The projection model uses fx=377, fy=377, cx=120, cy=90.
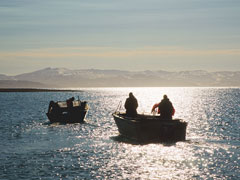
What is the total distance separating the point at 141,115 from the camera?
106ft

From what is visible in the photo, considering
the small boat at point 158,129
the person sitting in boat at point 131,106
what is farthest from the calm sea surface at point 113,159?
the person sitting in boat at point 131,106

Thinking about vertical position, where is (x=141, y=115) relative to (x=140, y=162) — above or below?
above

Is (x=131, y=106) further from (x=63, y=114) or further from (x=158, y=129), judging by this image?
(x=63, y=114)

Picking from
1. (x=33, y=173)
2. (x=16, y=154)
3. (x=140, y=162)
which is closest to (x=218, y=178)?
(x=140, y=162)

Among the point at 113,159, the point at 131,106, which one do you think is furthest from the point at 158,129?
the point at 113,159

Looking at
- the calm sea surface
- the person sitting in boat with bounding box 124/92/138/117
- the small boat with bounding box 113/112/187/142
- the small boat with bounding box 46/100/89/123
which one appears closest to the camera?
the calm sea surface

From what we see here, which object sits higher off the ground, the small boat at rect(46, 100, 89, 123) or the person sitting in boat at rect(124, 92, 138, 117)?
the person sitting in boat at rect(124, 92, 138, 117)

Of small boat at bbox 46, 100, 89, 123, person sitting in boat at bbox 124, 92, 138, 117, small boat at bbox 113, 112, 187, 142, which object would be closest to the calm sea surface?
small boat at bbox 113, 112, 187, 142

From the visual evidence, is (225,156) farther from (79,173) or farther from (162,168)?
(79,173)

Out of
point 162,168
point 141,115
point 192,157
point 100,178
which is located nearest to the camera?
point 100,178

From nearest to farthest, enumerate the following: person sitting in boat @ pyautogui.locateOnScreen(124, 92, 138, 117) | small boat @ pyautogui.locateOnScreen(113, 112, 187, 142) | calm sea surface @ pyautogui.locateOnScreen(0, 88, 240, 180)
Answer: calm sea surface @ pyautogui.locateOnScreen(0, 88, 240, 180) < small boat @ pyautogui.locateOnScreen(113, 112, 187, 142) < person sitting in boat @ pyautogui.locateOnScreen(124, 92, 138, 117)

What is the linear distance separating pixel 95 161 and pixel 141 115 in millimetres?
11466

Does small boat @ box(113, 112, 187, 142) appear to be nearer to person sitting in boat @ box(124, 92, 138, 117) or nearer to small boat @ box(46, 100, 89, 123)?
person sitting in boat @ box(124, 92, 138, 117)

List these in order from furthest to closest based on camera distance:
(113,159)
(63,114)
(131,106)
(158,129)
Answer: (63,114)
(131,106)
(158,129)
(113,159)
